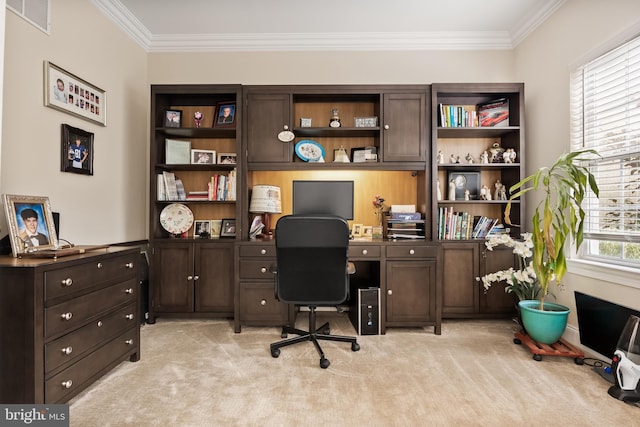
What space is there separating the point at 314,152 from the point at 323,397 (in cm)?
220

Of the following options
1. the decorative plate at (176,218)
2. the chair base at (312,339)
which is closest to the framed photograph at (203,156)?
the decorative plate at (176,218)

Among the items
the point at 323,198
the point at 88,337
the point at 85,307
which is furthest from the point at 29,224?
the point at 323,198

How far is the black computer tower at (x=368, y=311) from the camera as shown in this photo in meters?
2.91

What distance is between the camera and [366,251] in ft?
9.75

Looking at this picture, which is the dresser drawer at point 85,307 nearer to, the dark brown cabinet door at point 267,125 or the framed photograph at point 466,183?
the dark brown cabinet door at point 267,125

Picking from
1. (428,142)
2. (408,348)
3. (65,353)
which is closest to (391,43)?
(428,142)

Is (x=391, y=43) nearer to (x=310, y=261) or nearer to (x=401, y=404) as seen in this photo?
(x=310, y=261)

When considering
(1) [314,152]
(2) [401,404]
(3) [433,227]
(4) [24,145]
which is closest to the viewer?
(2) [401,404]

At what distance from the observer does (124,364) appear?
2334 mm

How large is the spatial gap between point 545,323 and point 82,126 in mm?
3914

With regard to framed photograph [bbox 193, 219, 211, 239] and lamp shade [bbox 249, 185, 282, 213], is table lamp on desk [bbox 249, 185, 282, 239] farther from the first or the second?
framed photograph [bbox 193, 219, 211, 239]

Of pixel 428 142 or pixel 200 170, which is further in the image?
pixel 200 170

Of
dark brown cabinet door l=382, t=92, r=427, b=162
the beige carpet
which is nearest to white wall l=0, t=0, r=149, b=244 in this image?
the beige carpet

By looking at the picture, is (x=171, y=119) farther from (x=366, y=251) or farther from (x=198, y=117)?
(x=366, y=251)
